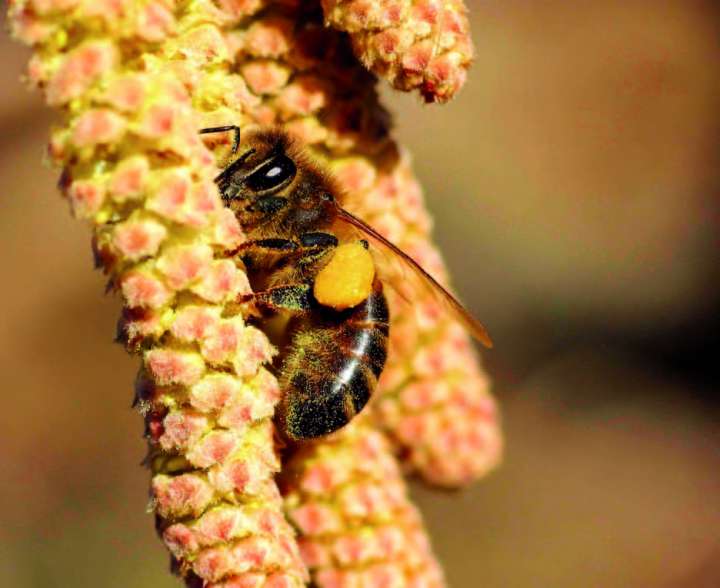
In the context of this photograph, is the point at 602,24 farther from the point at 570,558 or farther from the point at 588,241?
the point at 570,558

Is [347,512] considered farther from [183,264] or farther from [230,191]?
[183,264]

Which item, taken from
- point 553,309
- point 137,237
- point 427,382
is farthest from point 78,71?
point 553,309

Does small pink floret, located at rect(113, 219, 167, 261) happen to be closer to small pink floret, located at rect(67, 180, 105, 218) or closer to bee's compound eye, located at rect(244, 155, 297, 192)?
small pink floret, located at rect(67, 180, 105, 218)

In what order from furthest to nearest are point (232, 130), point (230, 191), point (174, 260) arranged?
point (230, 191) < point (232, 130) < point (174, 260)

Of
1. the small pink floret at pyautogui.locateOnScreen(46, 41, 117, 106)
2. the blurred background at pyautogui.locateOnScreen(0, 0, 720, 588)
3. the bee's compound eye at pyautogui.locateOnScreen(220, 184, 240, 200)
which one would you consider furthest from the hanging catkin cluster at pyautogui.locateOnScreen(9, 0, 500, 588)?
the blurred background at pyautogui.locateOnScreen(0, 0, 720, 588)

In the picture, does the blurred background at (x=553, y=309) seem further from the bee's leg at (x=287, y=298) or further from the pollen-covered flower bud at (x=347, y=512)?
the bee's leg at (x=287, y=298)

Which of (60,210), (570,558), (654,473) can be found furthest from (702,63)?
(60,210)

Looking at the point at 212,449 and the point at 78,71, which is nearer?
the point at 78,71
